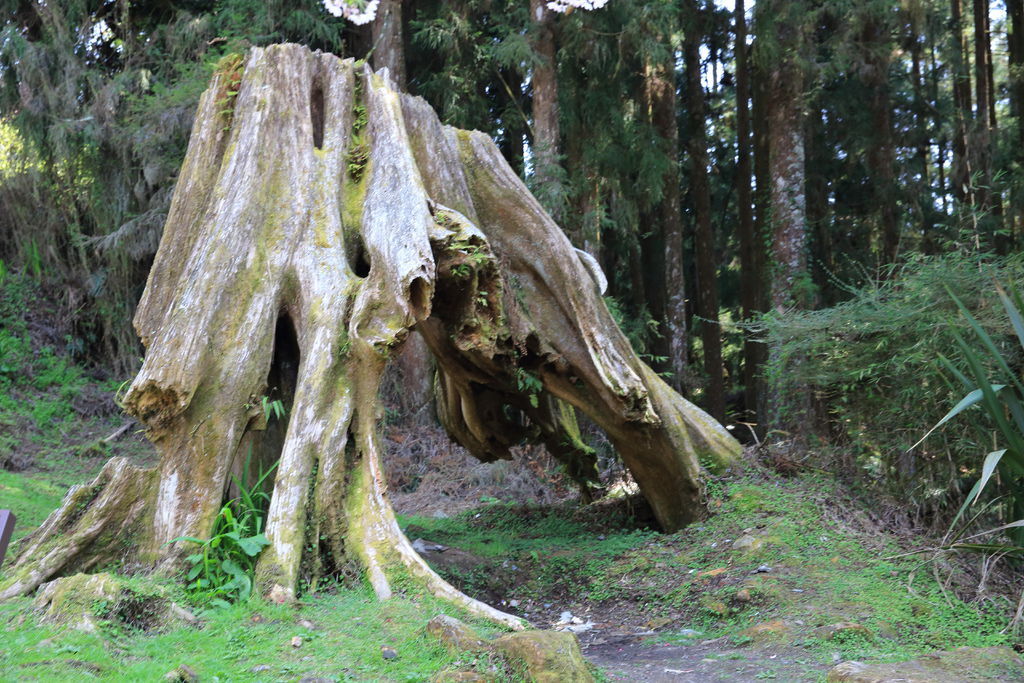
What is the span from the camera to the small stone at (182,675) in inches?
139

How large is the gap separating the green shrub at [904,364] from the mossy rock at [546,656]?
12.7 feet

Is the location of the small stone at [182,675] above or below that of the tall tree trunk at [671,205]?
below

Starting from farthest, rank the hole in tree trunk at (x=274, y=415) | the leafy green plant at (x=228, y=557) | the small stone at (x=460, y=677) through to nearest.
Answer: the hole in tree trunk at (x=274, y=415) → the leafy green plant at (x=228, y=557) → the small stone at (x=460, y=677)

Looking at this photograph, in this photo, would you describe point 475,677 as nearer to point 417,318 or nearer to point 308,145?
point 417,318

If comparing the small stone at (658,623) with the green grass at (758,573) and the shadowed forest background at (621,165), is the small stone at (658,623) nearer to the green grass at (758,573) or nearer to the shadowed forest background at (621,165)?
the green grass at (758,573)

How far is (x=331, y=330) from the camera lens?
598 cm

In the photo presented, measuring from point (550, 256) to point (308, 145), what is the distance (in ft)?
7.35

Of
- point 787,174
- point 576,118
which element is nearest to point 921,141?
point 576,118

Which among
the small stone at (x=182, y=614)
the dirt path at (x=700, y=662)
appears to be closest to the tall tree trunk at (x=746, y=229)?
the dirt path at (x=700, y=662)

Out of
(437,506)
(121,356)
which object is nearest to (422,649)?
(437,506)

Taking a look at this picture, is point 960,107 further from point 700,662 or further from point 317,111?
point 700,662

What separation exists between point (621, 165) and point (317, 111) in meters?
8.02

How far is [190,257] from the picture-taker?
6336mm

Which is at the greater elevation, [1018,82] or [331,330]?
[1018,82]
